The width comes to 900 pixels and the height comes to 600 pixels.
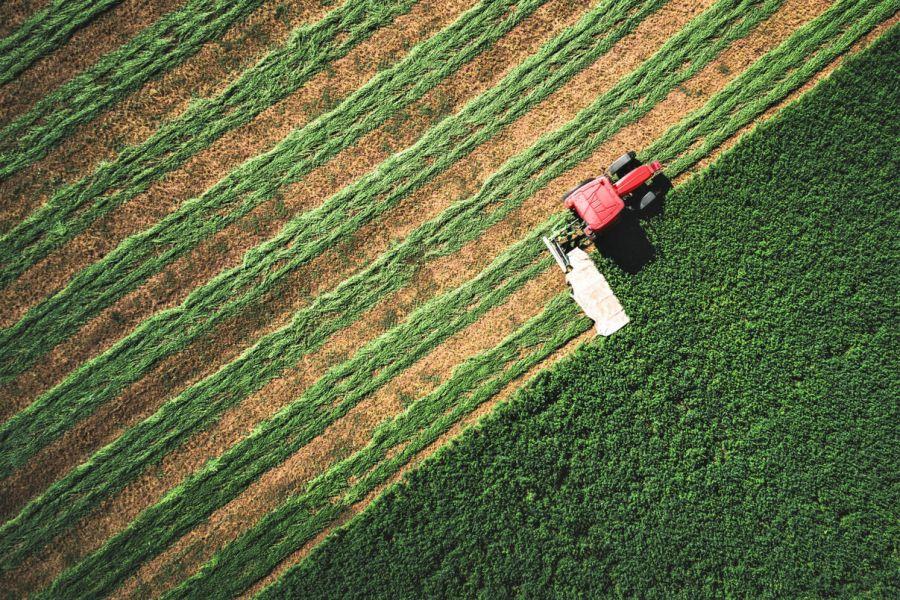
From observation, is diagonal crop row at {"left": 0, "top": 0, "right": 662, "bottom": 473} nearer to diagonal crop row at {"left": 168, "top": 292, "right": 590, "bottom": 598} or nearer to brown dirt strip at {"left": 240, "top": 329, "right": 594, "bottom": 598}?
diagonal crop row at {"left": 168, "top": 292, "right": 590, "bottom": 598}

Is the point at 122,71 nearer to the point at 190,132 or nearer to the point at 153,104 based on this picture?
the point at 153,104

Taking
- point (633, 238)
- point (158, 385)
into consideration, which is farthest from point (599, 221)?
point (158, 385)

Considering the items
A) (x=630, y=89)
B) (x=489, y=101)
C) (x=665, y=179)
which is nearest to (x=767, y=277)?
(x=665, y=179)

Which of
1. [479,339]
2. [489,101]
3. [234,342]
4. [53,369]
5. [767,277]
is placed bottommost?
[767,277]

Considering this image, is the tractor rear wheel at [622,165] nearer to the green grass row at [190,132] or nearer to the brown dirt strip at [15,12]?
the green grass row at [190,132]

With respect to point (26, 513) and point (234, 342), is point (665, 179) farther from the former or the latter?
point (26, 513)

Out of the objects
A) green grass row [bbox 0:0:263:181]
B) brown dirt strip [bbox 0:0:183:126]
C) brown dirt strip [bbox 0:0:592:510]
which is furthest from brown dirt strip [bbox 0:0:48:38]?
brown dirt strip [bbox 0:0:592:510]

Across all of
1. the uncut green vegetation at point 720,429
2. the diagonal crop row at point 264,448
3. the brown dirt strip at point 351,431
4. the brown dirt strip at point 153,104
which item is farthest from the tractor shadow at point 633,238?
the brown dirt strip at point 153,104
